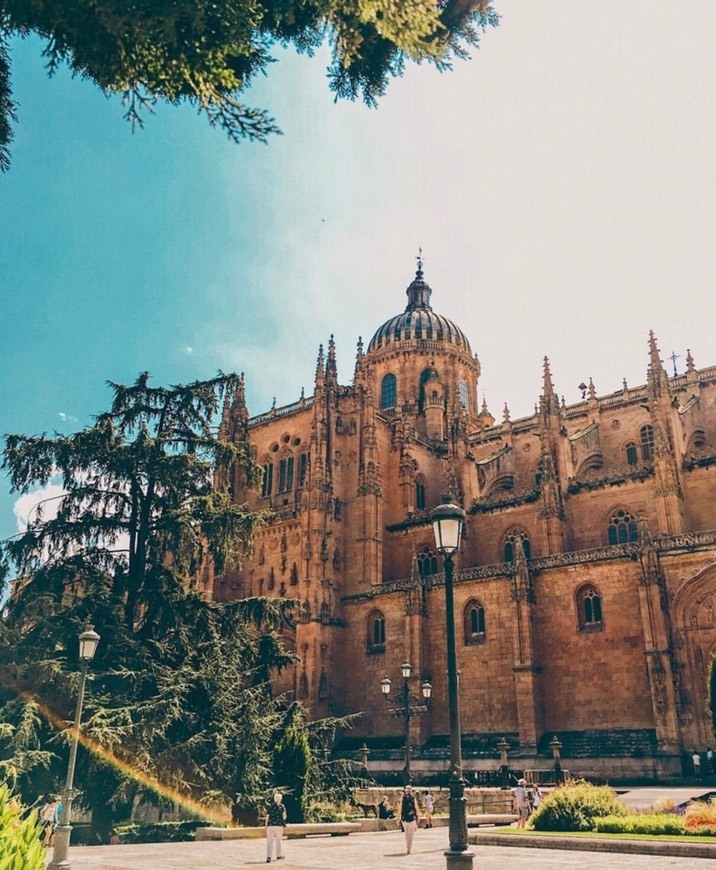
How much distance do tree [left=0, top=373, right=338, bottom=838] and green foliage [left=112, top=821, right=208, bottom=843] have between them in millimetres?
674

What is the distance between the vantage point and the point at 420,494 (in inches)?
1861

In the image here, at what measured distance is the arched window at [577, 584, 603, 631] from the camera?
32656 millimetres

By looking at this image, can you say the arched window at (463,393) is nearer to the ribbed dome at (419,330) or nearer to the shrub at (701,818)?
the ribbed dome at (419,330)

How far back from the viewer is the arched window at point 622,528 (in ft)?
121

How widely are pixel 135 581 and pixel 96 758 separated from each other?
5.60 m

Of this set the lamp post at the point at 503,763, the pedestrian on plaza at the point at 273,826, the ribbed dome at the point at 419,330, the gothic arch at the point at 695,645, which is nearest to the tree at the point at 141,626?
the pedestrian on plaza at the point at 273,826

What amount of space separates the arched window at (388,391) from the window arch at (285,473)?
11.3 m

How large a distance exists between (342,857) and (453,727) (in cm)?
666

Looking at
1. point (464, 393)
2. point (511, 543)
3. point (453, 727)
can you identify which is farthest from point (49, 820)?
point (464, 393)

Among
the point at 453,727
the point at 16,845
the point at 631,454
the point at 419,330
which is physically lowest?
the point at 16,845

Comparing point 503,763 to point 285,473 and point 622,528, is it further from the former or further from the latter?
point 285,473

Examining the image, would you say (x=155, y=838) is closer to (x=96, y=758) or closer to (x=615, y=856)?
(x=96, y=758)

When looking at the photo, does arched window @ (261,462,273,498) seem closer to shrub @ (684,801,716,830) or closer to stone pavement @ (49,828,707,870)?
stone pavement @ (49,828,707,870)

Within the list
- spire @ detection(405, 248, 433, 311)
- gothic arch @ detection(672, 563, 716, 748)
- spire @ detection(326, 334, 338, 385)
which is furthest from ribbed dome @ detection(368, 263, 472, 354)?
gothic arch @ detection(672, 563, 716, 748)
